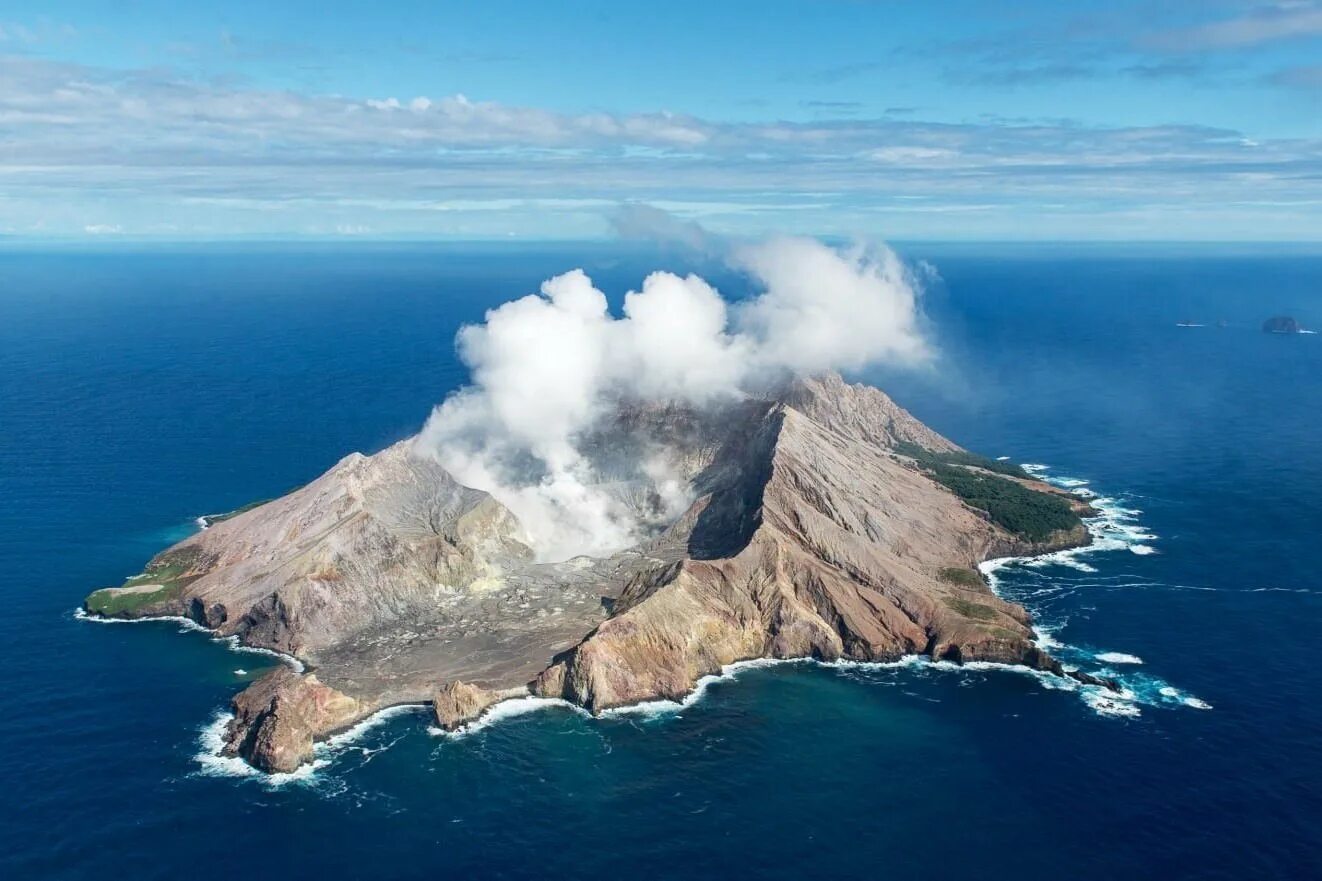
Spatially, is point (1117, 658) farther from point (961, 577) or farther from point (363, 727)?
point (363, 727)

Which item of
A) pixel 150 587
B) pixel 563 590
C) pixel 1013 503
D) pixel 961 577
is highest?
pixel 1013 503

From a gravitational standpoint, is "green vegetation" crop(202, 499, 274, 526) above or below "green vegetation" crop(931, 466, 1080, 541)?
below

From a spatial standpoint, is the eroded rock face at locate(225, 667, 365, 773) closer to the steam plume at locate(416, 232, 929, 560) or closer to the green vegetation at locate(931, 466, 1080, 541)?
the steam plume at locate(416, 232, 929, 560)

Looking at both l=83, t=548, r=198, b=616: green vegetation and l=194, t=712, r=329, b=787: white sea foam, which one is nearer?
l=194, t=712, r=329, b=787: white sea foam

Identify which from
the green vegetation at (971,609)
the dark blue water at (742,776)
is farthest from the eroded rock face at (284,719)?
the green vegetation at (971,609)

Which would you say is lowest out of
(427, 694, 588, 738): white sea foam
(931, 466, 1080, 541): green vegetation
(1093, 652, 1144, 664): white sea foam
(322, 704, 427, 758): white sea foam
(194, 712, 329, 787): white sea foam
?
(194, 712, 329, 787): white sea foam

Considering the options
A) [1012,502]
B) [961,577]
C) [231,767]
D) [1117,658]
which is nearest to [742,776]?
[231,767]

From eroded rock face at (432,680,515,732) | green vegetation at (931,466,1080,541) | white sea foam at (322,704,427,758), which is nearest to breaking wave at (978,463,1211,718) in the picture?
green vegetation at (931,466,1080,541)
